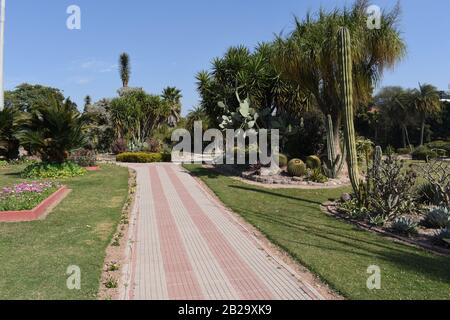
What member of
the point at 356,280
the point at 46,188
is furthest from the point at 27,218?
the point at 356,280

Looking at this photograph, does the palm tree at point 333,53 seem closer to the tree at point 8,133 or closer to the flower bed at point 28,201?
the flower bed at point 28,201

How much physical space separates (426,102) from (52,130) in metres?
44.4

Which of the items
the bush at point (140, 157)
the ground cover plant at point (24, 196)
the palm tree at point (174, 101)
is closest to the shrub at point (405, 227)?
the ground cover plant at point (24, 196)

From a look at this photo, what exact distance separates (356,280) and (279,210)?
18.3ft

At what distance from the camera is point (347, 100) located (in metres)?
12.2

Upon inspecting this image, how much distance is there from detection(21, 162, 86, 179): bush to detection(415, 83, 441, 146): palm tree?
139 feet

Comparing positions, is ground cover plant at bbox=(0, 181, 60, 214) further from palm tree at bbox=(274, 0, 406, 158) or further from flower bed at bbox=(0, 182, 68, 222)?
palm tree at bbox=(274, 0, 406, 158)

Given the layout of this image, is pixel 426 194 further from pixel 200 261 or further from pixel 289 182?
pixel 200 261

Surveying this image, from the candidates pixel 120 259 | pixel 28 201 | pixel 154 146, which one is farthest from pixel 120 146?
pixel 120 259

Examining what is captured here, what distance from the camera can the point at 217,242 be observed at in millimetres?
8000

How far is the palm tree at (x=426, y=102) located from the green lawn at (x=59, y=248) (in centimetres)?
4505

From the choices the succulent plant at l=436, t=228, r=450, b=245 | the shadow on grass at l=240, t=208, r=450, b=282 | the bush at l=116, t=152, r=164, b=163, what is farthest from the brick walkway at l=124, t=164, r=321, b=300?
the bush at l=116, t=152, r=164, b=163

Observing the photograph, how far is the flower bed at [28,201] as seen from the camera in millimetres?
9461
